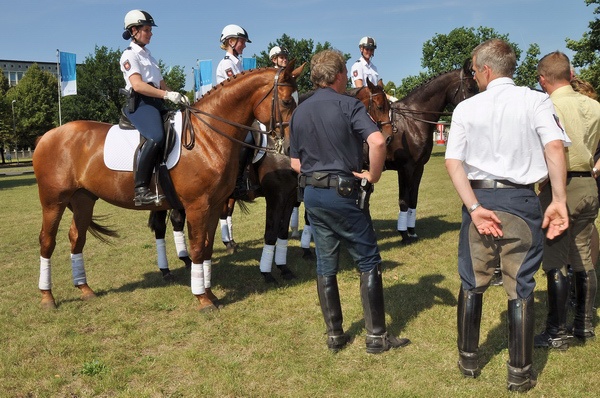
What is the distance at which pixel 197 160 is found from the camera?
6574 millimetres

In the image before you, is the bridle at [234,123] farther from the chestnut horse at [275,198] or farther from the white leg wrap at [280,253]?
the white leg wrap at [280,253]

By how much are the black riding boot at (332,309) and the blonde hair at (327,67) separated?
187cm

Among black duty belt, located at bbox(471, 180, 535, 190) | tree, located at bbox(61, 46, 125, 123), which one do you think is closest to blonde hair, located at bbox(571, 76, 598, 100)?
black duty belt, located at bbox(471, 180, 535, 190)

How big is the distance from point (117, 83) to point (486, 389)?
66519mm

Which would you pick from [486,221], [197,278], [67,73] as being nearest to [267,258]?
[197,278]

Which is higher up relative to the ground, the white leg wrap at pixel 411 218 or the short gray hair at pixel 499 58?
the short gray hair at pixel 499 58

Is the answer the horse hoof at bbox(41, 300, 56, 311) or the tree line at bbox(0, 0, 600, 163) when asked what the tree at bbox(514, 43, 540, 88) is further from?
the horse hoof at bbox(41, 300, 56, 311)

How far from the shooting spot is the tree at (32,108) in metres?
67.7

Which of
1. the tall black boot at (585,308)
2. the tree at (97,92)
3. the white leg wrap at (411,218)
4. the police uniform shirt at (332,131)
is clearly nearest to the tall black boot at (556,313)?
the tall black boot at (585,308)

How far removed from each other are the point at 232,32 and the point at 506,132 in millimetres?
5649

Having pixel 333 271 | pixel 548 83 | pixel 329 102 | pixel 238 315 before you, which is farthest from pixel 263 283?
pixel 548 83

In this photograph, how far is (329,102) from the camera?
468 centimetres

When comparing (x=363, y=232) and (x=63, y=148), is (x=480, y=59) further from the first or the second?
(x=63, y=148)

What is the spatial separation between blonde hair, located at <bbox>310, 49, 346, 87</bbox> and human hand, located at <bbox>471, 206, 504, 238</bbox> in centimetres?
181
